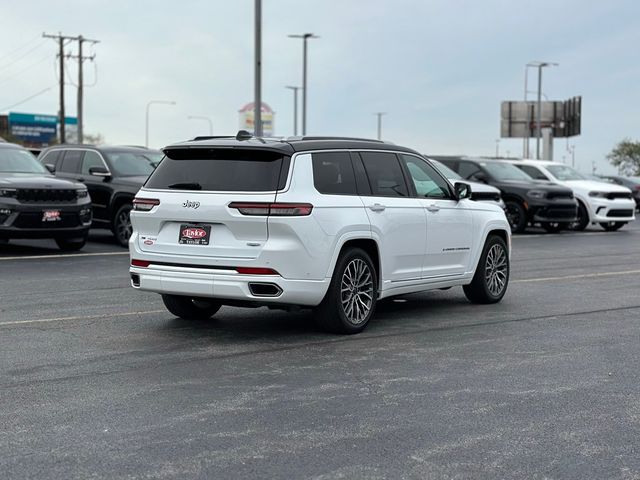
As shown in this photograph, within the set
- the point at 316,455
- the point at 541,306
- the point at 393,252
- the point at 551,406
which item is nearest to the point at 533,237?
the point at 541,306

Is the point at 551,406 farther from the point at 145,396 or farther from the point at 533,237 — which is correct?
the point at 533,237

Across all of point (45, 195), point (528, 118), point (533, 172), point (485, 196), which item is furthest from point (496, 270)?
point (528, 118)

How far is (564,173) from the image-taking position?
28109 mm

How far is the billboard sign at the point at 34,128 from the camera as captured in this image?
13425cm

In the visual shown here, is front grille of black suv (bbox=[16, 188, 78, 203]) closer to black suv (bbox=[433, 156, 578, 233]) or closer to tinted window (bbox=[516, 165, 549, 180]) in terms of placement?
black suv (bbox=[433, 156, 578, 233])

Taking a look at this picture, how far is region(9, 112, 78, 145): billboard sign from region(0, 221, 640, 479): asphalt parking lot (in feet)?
418

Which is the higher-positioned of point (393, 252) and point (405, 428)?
point (393, 252)

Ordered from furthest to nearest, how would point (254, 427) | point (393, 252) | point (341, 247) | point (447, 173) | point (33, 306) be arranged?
point (447, 173), point (33, 306), point (393, 252), point (341, 247), point (254, 427)

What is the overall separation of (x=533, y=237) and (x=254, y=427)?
61.7 feet

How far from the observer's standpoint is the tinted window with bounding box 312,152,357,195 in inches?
347

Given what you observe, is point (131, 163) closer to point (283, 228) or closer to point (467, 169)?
point (467, 169)

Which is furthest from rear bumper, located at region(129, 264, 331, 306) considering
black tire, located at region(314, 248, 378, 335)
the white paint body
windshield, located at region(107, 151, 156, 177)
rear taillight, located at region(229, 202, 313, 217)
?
windshield, located at region(107, 151, 156, 177)

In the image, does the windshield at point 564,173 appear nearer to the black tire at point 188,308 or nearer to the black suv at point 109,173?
the black suv at point 109,173

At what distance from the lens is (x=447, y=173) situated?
23.3 metres
